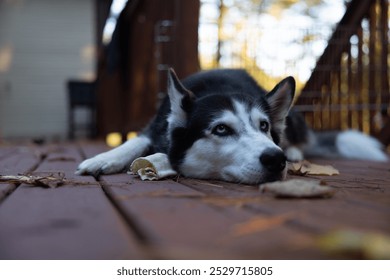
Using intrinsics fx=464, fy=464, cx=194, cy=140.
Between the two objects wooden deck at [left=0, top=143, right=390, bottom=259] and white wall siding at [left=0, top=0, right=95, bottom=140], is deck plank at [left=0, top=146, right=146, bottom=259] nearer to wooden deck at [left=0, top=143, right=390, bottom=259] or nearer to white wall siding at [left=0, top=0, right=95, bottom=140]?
wooden deck at [left=0, top=143, right=390, bottom=259]

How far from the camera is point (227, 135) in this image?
7.63 ft

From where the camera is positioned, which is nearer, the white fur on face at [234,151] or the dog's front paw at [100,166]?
the white fur on face at [234,151]

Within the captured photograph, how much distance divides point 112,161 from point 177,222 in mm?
1383

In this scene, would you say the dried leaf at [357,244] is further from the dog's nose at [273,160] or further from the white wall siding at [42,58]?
the white wall siding at [42,58]

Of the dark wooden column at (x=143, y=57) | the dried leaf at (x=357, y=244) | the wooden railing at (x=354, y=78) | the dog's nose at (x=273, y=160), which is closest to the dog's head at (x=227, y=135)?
the dog's nose at (x=273, y=160)

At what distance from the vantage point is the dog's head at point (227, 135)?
2.09 metres

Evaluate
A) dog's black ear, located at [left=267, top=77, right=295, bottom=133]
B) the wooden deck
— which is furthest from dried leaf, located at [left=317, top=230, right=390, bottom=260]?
dog's black ear, located at [left=267, top=77, right=295, bottom=133]

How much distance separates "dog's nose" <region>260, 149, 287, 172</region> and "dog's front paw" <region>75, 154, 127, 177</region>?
0.87 metres

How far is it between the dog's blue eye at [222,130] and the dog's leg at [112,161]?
0.59 meters

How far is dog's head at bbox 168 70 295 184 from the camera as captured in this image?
2086 mm

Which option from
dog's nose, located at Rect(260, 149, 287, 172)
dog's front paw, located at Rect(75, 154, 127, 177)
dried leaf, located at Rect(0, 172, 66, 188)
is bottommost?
dog's front paw, located at Rect(75, 154, 127, 177)

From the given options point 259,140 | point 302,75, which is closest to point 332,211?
point 259,140

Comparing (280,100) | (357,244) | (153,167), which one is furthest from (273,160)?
(357,244)
